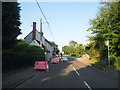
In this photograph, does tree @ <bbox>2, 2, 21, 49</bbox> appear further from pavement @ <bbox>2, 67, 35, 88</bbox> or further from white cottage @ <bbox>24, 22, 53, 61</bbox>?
white cottage @ <bbox>24, 22, 53, 61</bbox>

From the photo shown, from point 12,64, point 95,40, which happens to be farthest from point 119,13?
point 12,64

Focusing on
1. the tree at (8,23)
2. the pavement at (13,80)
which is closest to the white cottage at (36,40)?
the tree at (8,23)

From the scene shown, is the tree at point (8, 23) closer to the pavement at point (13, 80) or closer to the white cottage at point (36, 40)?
the pavement at point (13, 80)

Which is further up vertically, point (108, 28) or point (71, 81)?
point (108, 28)

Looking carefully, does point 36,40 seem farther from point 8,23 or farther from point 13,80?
point 13,80

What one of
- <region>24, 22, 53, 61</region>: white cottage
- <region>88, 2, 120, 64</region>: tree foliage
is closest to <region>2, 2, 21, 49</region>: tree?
<region>88, 2, 120, 64</region>: tree foliage

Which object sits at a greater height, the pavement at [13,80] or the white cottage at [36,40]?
the white cottage at [36,40]

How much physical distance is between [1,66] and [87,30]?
19.9m

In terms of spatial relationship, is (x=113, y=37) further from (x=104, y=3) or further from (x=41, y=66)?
(x=41, y=66)

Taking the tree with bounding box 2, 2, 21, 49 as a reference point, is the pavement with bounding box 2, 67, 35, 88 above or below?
below

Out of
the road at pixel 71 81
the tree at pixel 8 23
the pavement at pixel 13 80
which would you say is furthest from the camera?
the tree at pixel 8 23

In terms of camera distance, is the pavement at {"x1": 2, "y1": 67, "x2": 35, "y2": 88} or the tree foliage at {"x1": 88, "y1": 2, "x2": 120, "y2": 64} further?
the tree foliage at {"x1": 88, "y1": 2, "x2": 120, "y2": 64}

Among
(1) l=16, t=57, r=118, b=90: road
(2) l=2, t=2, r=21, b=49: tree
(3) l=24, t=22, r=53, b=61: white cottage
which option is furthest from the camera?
(3) l=24, t=22, r=53, b=61: white cottage

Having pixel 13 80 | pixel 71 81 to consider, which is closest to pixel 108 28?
pixel 71 81
